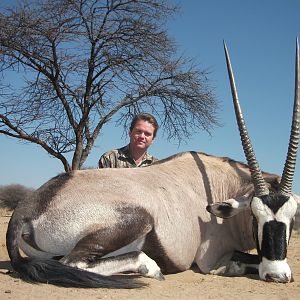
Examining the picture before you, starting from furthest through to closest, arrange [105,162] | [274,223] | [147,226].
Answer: [105,162] → [147,226] → [274,223]

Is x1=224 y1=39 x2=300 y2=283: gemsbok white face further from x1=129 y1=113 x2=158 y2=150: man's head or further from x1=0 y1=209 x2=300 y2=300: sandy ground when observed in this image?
x1=129 y1=113 x2=158 y2=150: man's head

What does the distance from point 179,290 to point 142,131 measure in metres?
2.85

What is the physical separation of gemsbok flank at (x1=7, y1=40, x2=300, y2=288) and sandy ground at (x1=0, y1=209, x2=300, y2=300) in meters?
0.10

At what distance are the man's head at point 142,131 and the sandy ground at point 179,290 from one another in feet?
7.29

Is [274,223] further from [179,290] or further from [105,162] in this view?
[105,162]

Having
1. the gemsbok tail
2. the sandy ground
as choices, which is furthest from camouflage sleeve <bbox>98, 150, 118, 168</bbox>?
the gemsbok tail

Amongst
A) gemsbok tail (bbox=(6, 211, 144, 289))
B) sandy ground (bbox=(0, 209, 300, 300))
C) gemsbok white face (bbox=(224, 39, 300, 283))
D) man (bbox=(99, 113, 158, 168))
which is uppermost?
man (bbox=(99, 113, 158, 168))

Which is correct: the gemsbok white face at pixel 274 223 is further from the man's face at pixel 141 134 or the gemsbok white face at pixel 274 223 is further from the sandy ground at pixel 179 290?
the man's face at pixel 141 134

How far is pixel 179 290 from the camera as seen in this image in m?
3.78

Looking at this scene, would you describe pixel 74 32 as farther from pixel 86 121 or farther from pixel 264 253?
pixel 264 253

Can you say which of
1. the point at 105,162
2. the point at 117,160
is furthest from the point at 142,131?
the point at 105,162

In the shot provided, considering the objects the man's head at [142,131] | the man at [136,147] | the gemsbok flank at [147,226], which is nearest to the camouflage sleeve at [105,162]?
the man at [136,147]

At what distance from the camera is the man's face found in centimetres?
630

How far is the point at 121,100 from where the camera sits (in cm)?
1322
